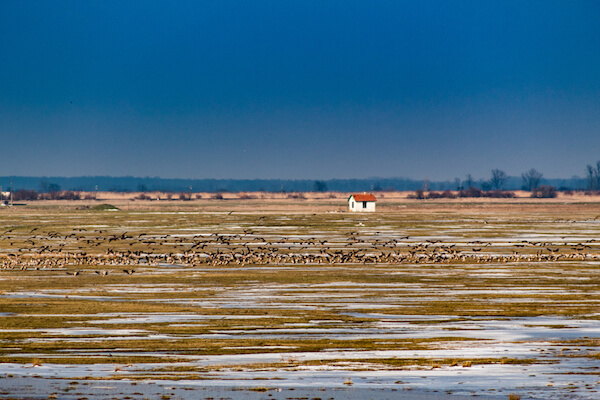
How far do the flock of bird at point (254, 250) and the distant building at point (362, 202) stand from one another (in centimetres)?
4979

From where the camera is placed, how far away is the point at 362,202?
11900 cm

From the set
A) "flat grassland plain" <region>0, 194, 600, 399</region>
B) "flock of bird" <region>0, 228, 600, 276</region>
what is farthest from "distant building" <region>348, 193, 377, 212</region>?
"flat grassland plain" <region>0, 194, 600, 399</region>

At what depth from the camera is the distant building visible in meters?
118

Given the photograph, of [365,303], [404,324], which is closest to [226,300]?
[365,303]

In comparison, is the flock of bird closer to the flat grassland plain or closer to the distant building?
the flat grassland plain

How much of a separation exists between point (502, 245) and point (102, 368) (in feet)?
136

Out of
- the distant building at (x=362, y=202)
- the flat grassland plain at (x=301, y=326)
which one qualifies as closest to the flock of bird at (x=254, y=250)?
the flat grassland plain at (x=301, y=326)

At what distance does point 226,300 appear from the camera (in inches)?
1100

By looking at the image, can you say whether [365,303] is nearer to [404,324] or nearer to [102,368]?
[404,324]

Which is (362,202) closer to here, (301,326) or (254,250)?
(254,250)

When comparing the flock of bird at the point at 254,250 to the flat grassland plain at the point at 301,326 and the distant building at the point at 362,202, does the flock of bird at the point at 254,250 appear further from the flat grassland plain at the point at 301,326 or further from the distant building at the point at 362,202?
the distant building at the point at 362,202

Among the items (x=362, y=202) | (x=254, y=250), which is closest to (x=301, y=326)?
(x=254, y=250)

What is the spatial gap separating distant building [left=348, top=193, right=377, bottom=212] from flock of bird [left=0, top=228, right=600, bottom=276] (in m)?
49.8

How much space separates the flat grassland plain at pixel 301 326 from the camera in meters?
15.9
